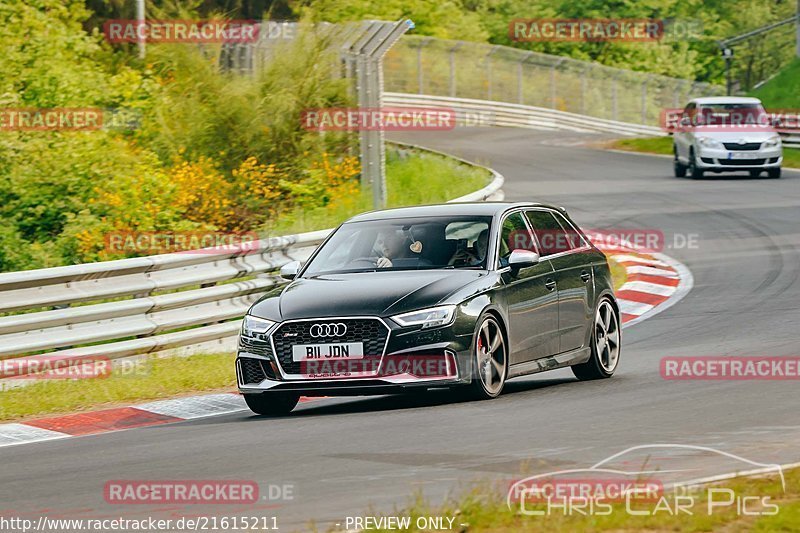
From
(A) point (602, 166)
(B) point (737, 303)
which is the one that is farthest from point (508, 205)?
(A) point (602, 166)

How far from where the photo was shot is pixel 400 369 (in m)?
10.5

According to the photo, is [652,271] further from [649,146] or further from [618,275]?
[649,146]

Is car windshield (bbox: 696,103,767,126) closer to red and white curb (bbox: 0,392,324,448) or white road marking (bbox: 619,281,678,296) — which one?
white road marking (bbox: 619,281,678,296)

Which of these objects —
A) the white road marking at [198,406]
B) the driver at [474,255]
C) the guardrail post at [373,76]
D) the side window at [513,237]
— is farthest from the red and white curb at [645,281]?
the white road marking at [198,406]

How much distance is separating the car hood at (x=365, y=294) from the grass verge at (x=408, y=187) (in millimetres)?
7850

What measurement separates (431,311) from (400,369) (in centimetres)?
45

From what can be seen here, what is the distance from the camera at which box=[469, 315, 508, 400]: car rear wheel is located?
35.4ft

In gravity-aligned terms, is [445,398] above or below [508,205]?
below

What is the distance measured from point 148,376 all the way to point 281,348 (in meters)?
2.72

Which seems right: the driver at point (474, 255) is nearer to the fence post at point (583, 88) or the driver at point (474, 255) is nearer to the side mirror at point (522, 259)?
the side mirror at point (522, 259)

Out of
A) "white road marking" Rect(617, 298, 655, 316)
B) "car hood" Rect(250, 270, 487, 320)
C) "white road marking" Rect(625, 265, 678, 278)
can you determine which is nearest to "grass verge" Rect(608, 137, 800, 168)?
"white road marking" Rect(625, 265, 678, 278)

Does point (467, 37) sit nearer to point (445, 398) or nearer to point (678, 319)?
point (678, 319)

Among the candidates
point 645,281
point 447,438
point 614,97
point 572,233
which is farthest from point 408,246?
point 614,97

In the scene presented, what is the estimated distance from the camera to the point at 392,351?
10477mm
